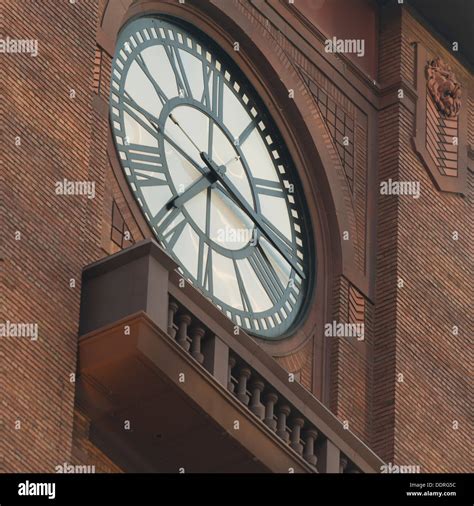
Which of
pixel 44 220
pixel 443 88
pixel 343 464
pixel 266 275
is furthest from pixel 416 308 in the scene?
pixel 44 220

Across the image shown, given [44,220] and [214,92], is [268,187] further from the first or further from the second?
[44,220]

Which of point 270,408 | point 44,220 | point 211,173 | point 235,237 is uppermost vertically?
point 211,173

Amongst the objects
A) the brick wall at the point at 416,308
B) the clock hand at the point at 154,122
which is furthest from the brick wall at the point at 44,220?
the brick wall at the point at 416,308

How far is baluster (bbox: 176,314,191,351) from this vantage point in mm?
18750

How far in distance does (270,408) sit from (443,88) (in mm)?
Answer: 7182

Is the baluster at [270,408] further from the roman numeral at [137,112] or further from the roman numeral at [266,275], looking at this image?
the roman numeral at [137,112]

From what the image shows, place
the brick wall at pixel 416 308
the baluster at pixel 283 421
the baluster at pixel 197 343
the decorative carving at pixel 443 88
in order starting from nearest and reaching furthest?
the baluster at pixel 197 343 < the baluster at pixel 283 421 < the brick wall at pixel 416 308 < the decorative carving at pixel 443 88

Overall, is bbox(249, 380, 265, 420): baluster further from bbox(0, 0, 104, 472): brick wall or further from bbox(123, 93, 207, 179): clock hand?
bbox(123, 93, 207, 179): clock hand

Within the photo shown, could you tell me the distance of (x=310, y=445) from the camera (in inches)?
772

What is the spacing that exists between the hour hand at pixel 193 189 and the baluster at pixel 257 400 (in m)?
2.89

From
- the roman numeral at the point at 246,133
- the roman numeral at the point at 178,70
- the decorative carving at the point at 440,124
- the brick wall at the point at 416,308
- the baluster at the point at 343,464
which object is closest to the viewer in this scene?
the baluster at the point at 343,464

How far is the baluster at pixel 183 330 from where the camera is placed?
18750mm

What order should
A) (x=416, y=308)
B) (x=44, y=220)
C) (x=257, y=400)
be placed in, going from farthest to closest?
(x=416, y=308) < (x=257, y=400) < (x=44, y=220)
